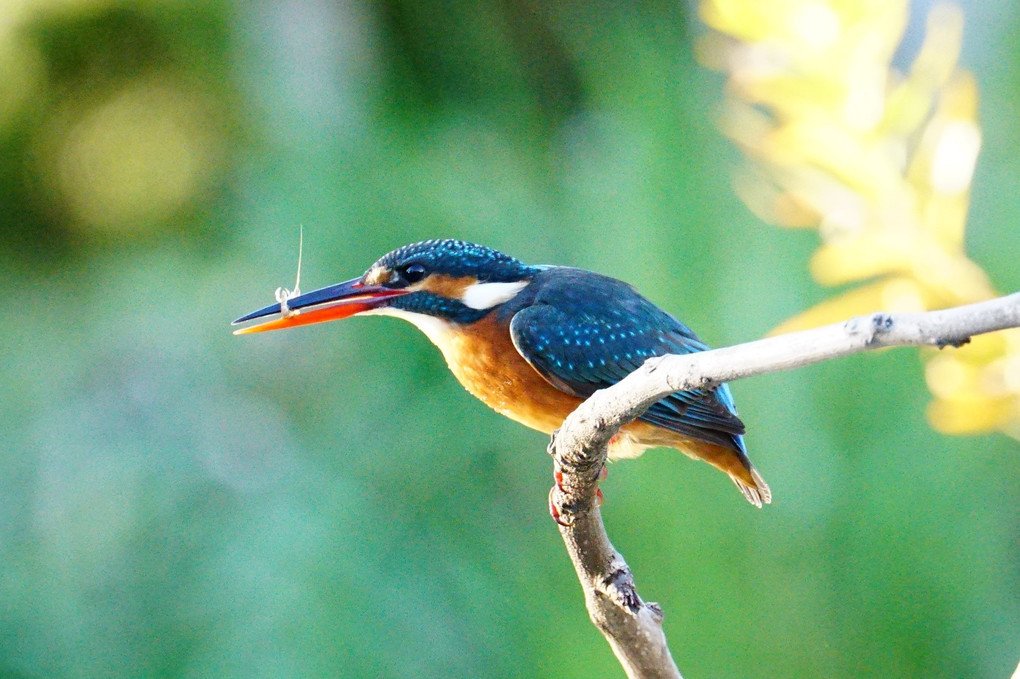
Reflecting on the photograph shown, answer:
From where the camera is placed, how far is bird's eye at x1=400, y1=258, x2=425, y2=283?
1011 mm

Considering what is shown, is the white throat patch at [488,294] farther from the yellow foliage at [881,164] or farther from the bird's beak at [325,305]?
the yellow foliage at [881,164]

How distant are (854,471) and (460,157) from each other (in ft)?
3.42

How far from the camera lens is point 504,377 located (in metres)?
1.03

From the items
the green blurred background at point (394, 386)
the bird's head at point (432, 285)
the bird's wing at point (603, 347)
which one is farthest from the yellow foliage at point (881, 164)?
the green blurred background at point (394, 386)

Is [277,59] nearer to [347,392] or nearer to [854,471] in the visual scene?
[347,392]

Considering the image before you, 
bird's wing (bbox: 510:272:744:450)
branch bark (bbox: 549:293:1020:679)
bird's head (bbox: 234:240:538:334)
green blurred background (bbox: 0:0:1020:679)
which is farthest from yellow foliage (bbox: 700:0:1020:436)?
green blurred background (bbox: 0:0:1020:679)

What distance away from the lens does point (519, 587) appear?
1.63 metres

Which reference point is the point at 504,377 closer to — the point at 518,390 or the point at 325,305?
the point at 518,390

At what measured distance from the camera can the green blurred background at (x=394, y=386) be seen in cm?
150

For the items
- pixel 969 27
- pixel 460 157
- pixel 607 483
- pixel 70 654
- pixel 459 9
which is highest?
pixel 969 27

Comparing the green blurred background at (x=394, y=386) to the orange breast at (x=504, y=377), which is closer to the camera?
the orange breast at (x=504, y=377)

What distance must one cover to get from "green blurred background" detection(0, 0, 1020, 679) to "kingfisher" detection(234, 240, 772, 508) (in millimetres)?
504

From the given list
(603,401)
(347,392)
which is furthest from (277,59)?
(603,401)

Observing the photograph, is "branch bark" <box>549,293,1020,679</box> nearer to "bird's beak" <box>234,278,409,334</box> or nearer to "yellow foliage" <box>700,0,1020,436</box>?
"yellow foliage" <box>700,0,1020,436</box>
